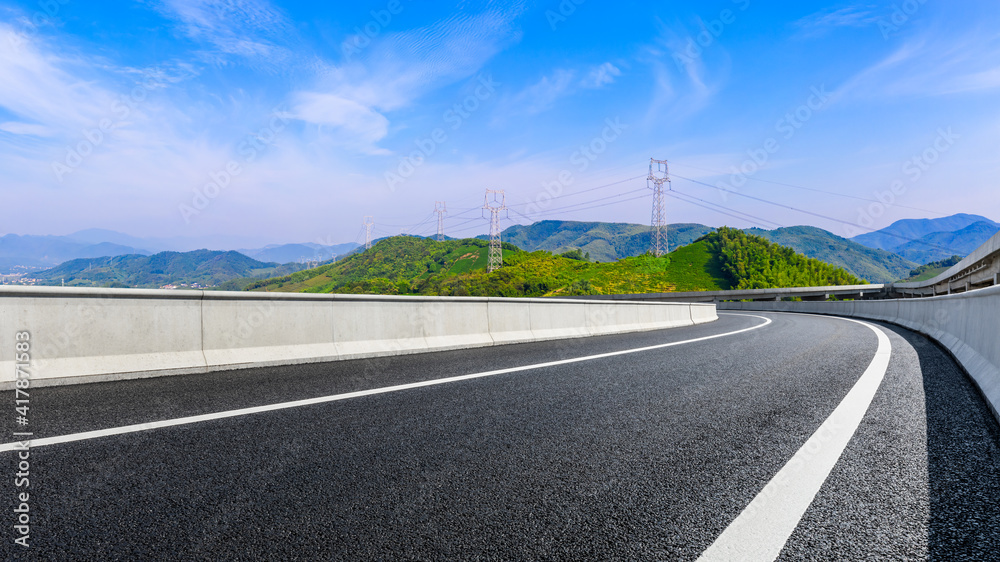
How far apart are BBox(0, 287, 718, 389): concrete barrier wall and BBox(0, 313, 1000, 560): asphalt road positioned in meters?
0.60

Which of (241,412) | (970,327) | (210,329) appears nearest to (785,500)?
(241,412)

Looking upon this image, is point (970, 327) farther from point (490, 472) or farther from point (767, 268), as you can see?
point (767, 268)

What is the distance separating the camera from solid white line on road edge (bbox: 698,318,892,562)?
2.08 m

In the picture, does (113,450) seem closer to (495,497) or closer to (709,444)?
(495,497)

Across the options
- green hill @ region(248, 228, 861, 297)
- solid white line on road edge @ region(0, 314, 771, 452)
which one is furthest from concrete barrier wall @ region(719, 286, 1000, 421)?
green hill @ region(248, 228, 861, 297)

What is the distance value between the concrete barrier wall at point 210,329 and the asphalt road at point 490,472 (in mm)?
605

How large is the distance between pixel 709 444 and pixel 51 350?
254 inches

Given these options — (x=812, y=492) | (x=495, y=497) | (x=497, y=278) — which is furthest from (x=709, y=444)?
(x=497, y=278)

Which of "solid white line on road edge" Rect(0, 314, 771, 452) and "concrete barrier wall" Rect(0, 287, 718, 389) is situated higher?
"concrete barrier wall" Rect(0, 287, 718, 389)

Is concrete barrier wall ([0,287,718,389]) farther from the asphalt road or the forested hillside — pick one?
the forested hillside

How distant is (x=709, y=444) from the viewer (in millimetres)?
3549

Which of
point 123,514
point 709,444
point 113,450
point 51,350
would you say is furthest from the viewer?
point 51,350

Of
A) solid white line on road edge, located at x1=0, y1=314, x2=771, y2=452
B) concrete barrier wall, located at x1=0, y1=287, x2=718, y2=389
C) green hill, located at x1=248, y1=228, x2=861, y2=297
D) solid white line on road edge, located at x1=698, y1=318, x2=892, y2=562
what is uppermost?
green hill, located at x1=248, y1=228, x2=861, y2=297

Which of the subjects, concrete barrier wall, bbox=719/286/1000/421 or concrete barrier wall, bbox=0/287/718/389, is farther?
concrete barrier wall, bbox=0/287/718/389
